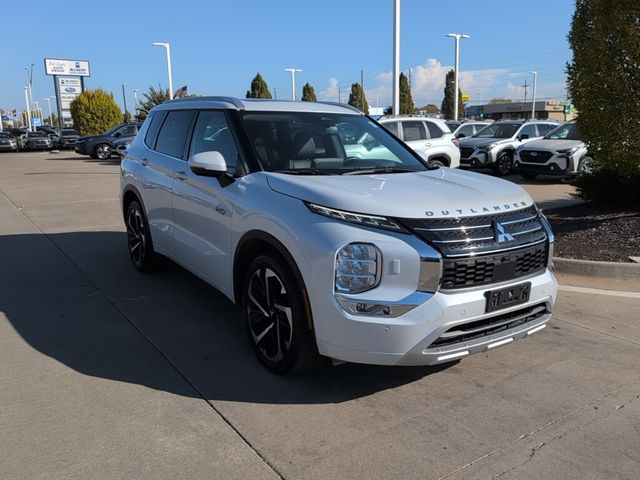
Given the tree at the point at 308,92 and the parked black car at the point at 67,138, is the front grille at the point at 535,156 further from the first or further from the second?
the tree at the point at 308,92

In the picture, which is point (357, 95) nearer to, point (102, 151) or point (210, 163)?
point (102, 151)

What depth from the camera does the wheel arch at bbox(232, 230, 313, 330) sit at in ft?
10.8

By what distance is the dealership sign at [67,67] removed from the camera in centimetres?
6006

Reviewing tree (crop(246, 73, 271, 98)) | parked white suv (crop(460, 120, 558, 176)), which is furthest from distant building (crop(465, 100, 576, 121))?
parked white suv (crop(460, 120, 558, 176))

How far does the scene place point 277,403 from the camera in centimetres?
342

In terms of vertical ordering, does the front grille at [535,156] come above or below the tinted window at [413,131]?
below

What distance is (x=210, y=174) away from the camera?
13.7 ft

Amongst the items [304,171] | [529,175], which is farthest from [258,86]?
[304,171]

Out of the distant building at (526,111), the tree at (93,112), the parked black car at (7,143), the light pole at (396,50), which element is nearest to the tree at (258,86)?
the tree at (93,112)

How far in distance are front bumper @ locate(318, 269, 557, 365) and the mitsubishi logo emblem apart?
293mm

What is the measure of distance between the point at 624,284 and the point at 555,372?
2.68 m

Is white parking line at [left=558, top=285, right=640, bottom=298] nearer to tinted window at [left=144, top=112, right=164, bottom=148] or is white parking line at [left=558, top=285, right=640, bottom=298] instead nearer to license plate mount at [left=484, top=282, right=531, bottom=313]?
license plate mount at [left=484, top=282, right=531, bottom=313]

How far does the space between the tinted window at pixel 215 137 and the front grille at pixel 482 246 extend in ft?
5.49

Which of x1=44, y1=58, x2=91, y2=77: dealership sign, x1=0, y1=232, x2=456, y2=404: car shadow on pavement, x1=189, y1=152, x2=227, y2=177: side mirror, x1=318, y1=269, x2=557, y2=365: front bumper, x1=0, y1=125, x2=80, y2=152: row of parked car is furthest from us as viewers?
x1=44, y1=58, x2=91, y2=77: dealership sign
